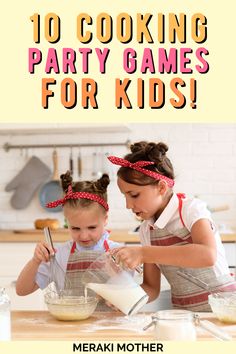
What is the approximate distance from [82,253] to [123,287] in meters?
0.35

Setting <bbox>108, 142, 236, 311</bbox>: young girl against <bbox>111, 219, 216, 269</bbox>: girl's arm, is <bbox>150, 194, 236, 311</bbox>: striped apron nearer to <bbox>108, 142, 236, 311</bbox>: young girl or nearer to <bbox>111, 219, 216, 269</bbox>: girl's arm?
<bbox>108, 142, 236, 311</bbox>: young girl

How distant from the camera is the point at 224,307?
4.84 feet

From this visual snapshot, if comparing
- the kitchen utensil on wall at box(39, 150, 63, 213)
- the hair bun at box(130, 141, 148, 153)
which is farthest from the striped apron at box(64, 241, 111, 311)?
the kitchen utensil on wall at box(39, 150, 63, 213)

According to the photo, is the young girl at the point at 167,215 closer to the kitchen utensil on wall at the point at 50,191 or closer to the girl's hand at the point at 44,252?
the girl's hand at the point at 44,252

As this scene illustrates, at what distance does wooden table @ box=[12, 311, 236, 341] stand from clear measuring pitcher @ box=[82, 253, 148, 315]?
0.04 m

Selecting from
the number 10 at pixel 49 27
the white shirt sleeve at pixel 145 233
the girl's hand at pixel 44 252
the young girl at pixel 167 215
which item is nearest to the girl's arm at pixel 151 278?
the young girl at pixel 167 215

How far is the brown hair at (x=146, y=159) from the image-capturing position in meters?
1.77

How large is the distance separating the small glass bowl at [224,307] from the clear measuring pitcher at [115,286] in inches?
7.2

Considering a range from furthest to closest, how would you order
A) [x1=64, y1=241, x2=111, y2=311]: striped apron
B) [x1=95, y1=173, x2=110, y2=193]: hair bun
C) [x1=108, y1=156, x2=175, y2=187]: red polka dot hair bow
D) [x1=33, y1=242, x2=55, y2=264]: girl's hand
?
[x1=95, y1=173, x2=110, y2=193]: hair bun → [x1=108, y1=156, x2=175, y2=187]: red polka dot hair bow → [x1=33, y1=242, x2=55, y2=264]: girl's hand → [x1=64, y1=241, x2=111, y2=311]: striped apron

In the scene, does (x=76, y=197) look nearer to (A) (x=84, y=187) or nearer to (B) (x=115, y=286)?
(A) (x=84, y=187)

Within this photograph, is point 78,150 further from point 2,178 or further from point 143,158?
point 143,158

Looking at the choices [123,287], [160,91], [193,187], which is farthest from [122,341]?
[193,187]

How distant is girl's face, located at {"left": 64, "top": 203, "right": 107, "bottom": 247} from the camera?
6.01 feet

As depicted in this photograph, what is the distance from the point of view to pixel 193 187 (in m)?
3.78
